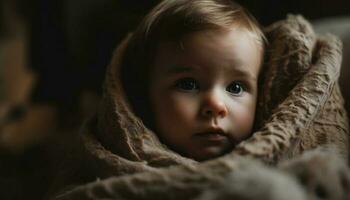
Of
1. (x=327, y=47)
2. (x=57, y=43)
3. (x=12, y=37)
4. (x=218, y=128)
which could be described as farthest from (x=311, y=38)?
(x=12, y=37)

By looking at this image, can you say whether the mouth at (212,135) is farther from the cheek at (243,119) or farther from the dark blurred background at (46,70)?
the dark blurred background at (46,70)

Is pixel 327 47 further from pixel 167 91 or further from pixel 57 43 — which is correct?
pixel 57 43

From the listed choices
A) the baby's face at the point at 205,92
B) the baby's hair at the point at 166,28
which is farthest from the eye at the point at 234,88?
the baby's hair at the point at 166,28

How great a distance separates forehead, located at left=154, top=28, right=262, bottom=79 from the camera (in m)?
0.93

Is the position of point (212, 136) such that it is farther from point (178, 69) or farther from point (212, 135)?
point (178, 69)

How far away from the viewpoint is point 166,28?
962 mm

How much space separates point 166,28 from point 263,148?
0.33 m

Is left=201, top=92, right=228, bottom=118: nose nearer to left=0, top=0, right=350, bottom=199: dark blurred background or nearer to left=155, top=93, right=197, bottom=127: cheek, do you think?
left=155, top=93, right=197, bottom=127: cheek

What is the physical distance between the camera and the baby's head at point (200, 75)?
0.91m

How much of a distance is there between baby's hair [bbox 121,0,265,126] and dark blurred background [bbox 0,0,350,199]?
0.66 metres

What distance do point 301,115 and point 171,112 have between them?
0.22 m

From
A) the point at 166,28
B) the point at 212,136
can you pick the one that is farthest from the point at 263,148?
the point at 166,28

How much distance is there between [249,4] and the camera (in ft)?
5.37

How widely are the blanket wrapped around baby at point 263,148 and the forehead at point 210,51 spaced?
7 centimetres
